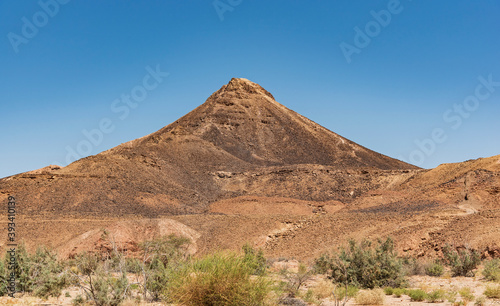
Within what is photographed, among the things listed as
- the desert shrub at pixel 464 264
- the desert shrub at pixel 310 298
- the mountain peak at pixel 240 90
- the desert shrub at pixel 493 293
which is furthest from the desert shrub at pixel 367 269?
the mountain peak at pixel 240 90

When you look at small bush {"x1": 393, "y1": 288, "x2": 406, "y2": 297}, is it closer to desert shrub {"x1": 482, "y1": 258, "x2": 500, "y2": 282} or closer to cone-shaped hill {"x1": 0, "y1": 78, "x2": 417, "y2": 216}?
desert shrub {"x1": 482, "y1": 258, "x2": 500, "y2": 282}

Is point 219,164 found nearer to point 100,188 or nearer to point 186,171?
point 186,171

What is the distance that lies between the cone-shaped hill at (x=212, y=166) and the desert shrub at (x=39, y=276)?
1160 inches

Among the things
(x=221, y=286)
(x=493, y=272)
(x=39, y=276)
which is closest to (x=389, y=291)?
(x=493, y=272)

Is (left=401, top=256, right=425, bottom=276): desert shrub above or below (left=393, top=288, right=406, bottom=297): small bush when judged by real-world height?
above

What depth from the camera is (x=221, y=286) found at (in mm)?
10766

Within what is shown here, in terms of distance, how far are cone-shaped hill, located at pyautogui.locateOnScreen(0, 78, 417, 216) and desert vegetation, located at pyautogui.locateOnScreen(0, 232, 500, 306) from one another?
99.5 ft

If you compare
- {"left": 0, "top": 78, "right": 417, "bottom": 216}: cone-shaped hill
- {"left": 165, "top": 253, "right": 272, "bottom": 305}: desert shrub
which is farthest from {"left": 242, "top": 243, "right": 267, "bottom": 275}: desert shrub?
{"left": 0, "top": 78, "right": 417, "bottom": 216}: cone-shaped hill

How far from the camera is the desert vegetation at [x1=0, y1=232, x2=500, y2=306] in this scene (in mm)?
10883

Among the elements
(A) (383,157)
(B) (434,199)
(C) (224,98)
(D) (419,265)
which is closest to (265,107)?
(C) (224,98)

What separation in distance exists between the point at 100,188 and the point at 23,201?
7.35m

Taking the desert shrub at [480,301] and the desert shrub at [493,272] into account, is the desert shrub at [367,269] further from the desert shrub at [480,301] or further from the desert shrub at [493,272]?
the desert shrub at [480,301]

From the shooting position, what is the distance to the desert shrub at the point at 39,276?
48.5ft

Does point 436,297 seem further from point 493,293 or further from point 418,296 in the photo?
point 493,293
